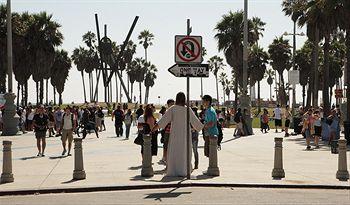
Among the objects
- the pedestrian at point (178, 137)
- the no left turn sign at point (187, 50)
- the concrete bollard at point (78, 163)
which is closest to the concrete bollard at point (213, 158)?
the pedestrian at point (178, 137)

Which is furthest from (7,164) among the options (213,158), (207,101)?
(207,101)

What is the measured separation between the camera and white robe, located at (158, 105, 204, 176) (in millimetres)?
13641

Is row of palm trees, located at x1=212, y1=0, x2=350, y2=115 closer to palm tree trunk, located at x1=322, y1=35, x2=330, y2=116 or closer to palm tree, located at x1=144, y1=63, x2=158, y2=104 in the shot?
palm tree trunk, located at x1=322, y1=35, x2=330, y2=116

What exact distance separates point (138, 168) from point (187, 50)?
12.9 ft

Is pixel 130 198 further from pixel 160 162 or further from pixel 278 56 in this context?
pixel 278 56

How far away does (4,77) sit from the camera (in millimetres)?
60000

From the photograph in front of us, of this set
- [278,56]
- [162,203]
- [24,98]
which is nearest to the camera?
[162,203]

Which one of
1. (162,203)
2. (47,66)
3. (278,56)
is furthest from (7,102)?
(278,56)

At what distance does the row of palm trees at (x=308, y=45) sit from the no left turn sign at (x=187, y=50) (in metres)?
17.9

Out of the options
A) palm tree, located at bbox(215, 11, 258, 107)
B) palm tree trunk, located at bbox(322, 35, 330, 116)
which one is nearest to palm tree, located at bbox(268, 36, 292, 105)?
palm tree, located at bbox(215, 11, 258, 107)

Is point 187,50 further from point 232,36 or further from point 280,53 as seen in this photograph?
point 280,53

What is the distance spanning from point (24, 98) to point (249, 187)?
190ft

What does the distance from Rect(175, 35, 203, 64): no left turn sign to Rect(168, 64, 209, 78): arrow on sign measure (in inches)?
4.0

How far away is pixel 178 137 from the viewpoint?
44.8 feet
